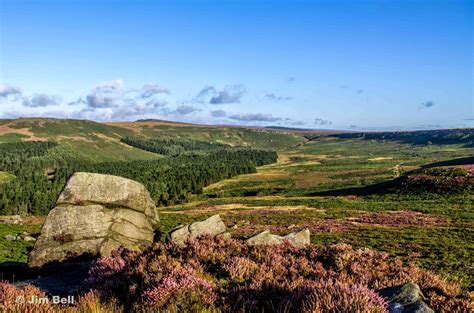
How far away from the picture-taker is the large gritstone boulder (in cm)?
2017

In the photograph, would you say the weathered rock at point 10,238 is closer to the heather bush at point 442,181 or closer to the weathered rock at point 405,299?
the weathered rock at point 405,299

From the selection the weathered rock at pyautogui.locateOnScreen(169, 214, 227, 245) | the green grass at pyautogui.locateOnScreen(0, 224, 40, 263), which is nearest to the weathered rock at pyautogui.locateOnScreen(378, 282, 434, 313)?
the weathered rock at pyautogui.locateOnScreen(169, 214, 227, 245)

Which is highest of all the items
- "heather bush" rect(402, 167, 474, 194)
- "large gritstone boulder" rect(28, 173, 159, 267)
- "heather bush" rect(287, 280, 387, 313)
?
"heather bush" rect(287, 280, 387, 313)

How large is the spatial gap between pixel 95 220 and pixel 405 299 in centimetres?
1975

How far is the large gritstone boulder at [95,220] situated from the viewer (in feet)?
66.2

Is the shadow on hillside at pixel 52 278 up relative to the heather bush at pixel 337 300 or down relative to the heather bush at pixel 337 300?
down

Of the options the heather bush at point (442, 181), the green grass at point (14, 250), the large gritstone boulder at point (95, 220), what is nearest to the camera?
the large gritstone boulder at point (95, 220)

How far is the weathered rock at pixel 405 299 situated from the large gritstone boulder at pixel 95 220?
14.6 metres

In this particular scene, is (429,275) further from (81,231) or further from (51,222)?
(51,222)

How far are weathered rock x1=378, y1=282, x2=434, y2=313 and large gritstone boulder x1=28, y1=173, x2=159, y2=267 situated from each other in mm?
14581

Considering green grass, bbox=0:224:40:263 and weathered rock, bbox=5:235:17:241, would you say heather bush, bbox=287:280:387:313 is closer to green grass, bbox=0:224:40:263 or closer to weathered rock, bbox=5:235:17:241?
green grass, bbox=0:224:40:263

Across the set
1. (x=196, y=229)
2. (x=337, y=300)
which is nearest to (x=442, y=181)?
(x=196, y=229)

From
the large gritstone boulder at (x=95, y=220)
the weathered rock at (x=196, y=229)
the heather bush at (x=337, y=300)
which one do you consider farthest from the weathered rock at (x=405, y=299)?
the large gritstone boulder at (x=95, y=220)

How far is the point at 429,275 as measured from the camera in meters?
9.09
